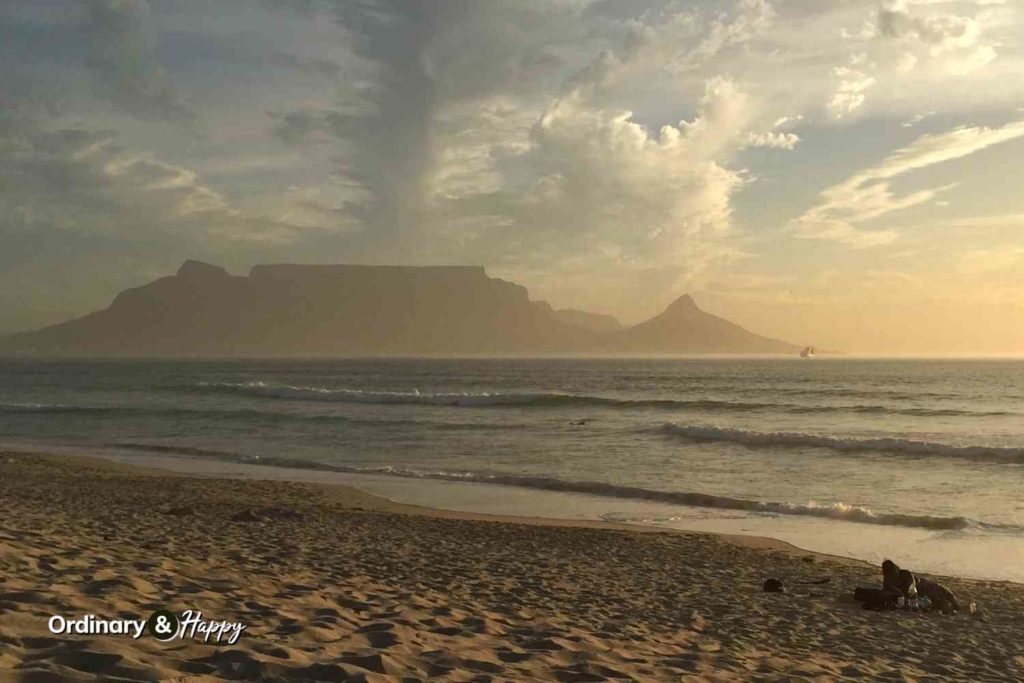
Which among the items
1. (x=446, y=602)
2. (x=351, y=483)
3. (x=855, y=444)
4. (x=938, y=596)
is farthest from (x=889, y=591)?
(x=855, y=444)

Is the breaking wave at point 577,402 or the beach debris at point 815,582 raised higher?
the beach debris at point 815,582

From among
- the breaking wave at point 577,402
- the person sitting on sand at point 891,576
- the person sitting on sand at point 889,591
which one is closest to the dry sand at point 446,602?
Answer: the person sitting on sand at point 889,591

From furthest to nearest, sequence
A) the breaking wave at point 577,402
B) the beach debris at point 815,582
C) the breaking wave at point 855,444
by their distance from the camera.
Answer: the breaking wave at point 577,402
the breaking wave at point 855,444
the beach debris at point 815,582

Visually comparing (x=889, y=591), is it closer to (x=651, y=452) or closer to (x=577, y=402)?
(x=651, y=452)

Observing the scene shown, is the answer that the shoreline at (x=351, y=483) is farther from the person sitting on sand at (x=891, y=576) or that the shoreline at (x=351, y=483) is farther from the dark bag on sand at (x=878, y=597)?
the dark bag on sand at (x=878, y=597)

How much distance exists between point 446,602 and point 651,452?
20.6 meters

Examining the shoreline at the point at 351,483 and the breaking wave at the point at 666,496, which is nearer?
the shoreline at the point at 351,483

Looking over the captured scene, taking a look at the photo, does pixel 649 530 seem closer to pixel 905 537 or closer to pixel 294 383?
pixel 905 537

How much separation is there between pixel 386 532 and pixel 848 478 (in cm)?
1480

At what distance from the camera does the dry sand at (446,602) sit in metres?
4.62

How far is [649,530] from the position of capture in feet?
46.3

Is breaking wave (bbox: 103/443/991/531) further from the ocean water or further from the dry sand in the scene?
the dry sand

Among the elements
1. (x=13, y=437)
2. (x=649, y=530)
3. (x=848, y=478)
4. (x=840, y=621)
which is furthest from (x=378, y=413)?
(x=840, y=621)

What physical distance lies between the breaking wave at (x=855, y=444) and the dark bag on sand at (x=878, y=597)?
65.8 feet
